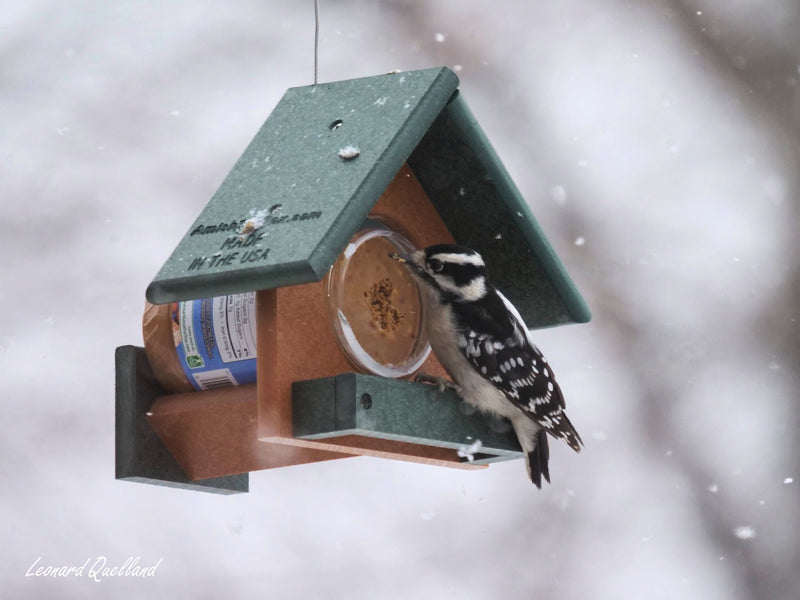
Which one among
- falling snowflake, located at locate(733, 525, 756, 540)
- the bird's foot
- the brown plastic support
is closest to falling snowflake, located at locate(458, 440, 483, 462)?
the bird's foot

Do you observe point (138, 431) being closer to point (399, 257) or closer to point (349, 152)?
point (399, 257)

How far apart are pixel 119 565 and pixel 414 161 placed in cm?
244

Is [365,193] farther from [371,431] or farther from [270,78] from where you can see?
[270,78]

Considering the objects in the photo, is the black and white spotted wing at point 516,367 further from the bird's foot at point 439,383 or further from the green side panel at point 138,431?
the green side panel at point 138,431

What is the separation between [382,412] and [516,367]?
54 cm

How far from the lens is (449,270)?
3.45 metres

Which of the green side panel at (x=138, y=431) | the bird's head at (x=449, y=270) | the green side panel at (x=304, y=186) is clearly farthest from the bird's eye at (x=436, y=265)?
the green side panel at (x=138, y=431)

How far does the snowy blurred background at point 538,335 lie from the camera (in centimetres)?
549

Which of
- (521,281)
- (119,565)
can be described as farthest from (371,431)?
(119,565)

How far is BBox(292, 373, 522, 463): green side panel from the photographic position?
119 inches

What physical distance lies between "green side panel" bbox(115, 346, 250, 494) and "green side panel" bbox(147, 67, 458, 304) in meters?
0.49

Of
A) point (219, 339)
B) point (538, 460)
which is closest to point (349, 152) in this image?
point (219, 339)

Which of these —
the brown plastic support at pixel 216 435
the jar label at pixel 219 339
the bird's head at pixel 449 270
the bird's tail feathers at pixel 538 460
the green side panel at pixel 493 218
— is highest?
the green side panel at pixel 493 218

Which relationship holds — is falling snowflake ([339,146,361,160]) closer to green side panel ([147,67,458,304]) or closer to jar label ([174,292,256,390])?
green side panel ([147,67,458,304])
